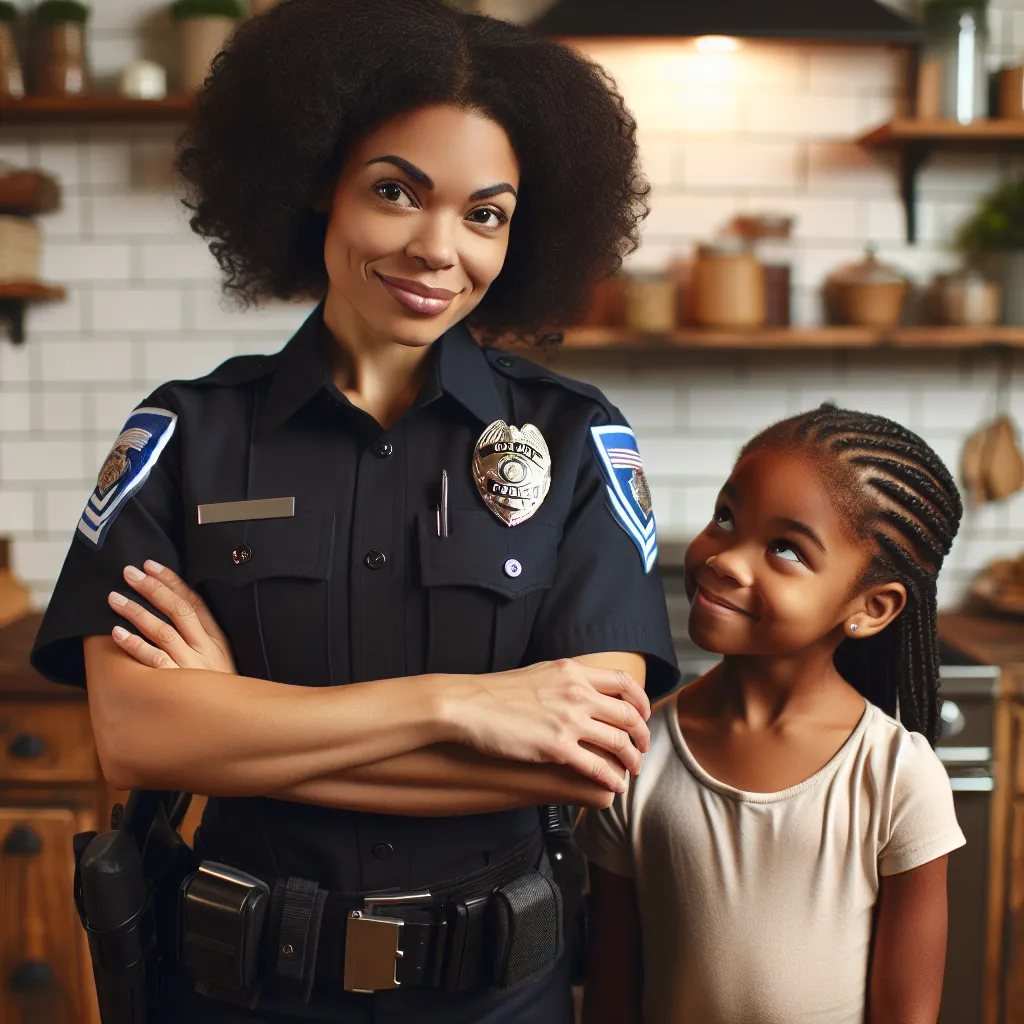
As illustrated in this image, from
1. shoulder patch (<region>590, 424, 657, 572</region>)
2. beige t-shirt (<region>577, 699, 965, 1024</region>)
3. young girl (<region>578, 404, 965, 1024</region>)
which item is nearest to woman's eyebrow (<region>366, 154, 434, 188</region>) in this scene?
shoulder patch (<region>590, 424, 657, 572</region>)

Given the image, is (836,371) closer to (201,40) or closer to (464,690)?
(201,40)

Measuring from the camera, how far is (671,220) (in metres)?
2.86

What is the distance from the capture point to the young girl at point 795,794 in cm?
104

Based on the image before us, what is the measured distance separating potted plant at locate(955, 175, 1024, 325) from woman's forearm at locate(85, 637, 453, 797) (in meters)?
2.26

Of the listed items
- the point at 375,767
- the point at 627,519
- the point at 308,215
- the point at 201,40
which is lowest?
the point at 375,767

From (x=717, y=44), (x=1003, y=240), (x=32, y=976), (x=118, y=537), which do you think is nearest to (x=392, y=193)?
(x=118, y=537)

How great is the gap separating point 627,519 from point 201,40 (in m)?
2.07

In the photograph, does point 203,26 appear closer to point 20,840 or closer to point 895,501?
point 20,840

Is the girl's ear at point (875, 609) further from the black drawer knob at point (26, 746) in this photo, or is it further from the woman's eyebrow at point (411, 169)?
the black drawer knob at point (26, 746)

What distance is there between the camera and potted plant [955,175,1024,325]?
2.71m

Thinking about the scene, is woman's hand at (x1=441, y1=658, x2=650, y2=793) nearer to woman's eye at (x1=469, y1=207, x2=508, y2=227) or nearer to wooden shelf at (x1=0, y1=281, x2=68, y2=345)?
woman's eye at (x1=469, y1=207, x2=508, y2=227)

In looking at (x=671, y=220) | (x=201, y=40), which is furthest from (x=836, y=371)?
(x=201, y=40)

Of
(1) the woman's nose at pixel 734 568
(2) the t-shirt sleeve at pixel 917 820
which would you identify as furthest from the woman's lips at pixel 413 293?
(2) the t-shirt sleeve at pixel 917 820

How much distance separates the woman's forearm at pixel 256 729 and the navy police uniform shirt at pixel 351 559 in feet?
0.26
